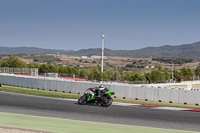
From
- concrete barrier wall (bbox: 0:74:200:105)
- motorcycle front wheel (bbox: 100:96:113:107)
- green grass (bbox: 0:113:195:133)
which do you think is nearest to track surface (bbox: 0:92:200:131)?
green grass (bbox: 0:113:195:133)

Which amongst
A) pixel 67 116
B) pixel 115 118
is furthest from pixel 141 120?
pixel 67 116

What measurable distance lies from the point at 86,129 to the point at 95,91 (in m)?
6.98

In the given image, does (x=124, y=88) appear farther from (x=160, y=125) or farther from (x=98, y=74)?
(x=98, y=74)

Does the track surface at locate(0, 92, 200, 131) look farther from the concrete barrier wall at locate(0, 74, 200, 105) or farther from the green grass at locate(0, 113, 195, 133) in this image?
the concrete barrier wall at locate(0, 74, 200, 105)

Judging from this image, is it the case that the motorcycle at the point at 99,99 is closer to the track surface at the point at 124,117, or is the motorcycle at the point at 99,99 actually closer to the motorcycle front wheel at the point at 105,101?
the motorcycle front wheel at the point at 105,101

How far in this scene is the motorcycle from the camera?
1675 centimetres

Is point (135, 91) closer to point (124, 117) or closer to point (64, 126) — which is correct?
point (124, 117)

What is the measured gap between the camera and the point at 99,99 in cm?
1691

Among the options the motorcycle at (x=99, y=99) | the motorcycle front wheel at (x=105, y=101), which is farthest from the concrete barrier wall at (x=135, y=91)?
the motorcycle front wheel at (x=105, y=101)

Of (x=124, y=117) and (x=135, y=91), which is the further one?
(x=135, y=91)

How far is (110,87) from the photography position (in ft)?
89.7

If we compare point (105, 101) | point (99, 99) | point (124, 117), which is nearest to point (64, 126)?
point (124, 117)

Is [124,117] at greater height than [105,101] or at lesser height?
lesser

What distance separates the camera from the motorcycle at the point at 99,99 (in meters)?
16.8
